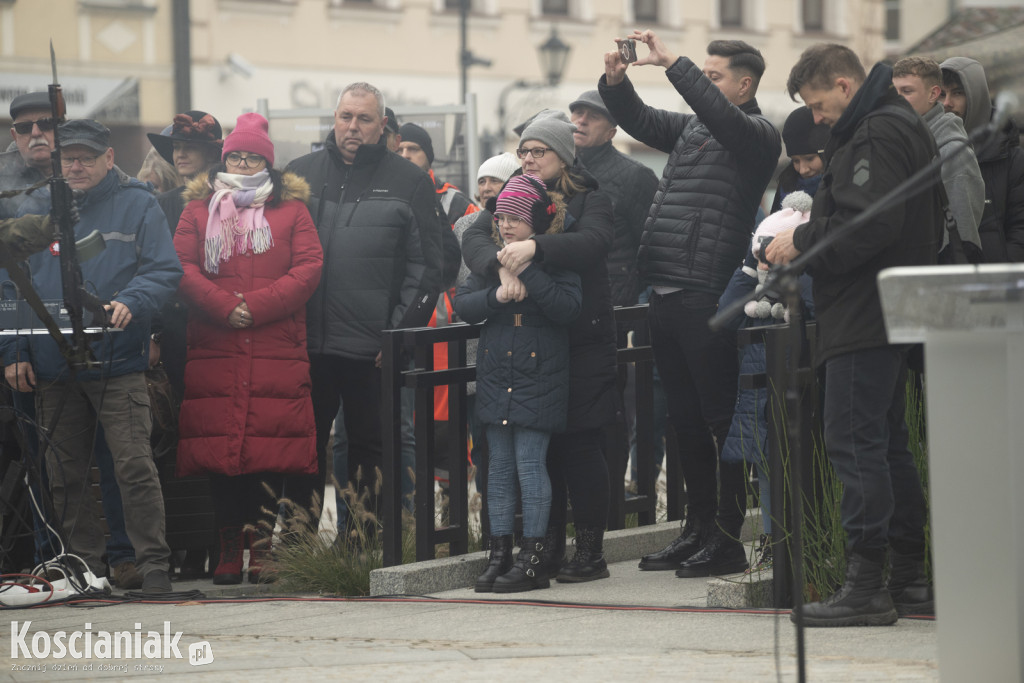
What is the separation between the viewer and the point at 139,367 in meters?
6.91

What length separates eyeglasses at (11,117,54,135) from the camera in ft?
24.1

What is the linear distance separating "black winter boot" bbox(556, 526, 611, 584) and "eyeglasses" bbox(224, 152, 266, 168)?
7.47 ft

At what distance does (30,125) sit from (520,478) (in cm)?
290

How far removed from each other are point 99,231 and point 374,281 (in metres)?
1.29

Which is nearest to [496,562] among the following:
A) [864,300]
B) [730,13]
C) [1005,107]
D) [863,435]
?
[863,435]

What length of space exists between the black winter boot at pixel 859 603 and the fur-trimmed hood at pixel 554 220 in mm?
1911

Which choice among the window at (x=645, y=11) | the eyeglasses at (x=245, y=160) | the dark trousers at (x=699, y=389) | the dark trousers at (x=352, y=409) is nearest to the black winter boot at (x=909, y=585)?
the dark trousers at (x=699, y=389)

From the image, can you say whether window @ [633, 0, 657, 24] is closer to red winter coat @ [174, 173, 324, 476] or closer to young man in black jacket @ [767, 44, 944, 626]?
red winter coat @ [174, 173, 324, 476]

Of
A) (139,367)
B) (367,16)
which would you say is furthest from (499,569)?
(367,16)

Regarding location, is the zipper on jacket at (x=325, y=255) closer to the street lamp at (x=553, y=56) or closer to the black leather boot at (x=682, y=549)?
the black leather boot at (x=682, y=549)

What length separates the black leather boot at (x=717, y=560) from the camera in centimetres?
660

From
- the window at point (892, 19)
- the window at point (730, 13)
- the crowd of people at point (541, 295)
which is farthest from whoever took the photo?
the window at point (892, 19)

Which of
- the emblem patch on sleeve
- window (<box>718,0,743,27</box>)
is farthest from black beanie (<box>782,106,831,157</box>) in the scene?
window (<box>718,0,743,27</box>)

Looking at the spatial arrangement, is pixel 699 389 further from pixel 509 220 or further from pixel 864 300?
pixel 864 300
